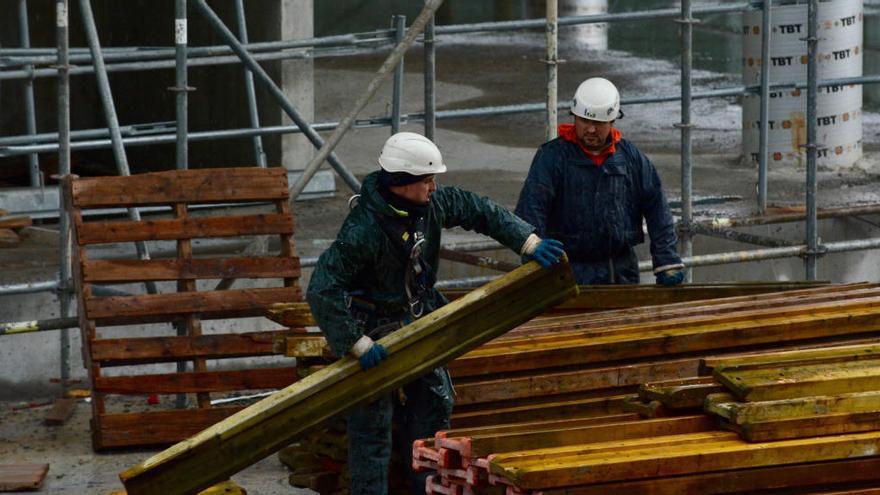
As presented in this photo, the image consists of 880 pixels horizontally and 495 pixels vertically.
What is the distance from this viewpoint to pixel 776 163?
44.3 ft

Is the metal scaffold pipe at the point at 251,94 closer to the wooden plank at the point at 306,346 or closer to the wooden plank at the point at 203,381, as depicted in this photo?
the wooden plank at the point at 203,381

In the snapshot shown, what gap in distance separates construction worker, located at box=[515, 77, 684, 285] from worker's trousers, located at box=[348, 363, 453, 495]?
159 cm

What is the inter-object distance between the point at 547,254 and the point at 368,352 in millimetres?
861

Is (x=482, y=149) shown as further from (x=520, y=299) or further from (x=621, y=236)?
(x=520, y=299)

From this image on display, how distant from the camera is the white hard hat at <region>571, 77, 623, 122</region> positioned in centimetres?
841

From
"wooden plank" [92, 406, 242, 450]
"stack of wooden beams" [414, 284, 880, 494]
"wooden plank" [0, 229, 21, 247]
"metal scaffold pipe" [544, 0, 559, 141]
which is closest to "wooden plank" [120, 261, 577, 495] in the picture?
"stack of wooden beams" [414, 284, 880, 494]

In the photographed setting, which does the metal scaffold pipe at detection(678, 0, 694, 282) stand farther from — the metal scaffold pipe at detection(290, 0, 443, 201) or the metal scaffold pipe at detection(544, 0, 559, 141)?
→ the metal scaffold pipe at detection(290, 0, 443, 201)

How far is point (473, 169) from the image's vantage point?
13.5 m

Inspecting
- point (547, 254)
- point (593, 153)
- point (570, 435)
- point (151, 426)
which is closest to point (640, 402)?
point (570, 435)

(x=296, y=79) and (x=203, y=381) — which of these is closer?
(x=203, y=381)

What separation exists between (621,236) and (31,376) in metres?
3.49

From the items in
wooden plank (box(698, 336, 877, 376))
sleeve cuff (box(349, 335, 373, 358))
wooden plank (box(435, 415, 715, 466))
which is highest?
sleeve cuff (box(349, 335, 373, 358))

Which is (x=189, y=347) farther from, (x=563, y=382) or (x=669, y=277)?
(x=669, y=277)

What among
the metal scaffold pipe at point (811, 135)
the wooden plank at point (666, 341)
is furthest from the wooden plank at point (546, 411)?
the metal scaffold pipe at point (811, 135)
